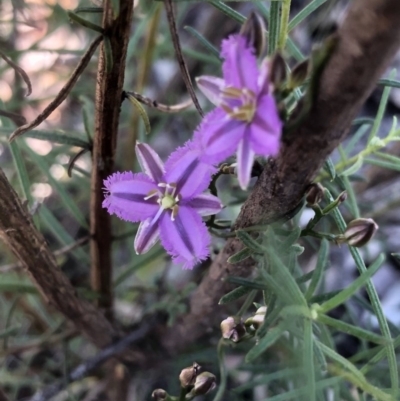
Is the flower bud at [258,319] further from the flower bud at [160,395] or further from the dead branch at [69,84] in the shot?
the dead branch at [69,84]

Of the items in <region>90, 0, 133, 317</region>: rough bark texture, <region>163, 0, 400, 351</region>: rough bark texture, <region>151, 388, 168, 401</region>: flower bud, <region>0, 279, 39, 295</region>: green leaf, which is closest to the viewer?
<region>163, 0, 400, 351</region>: rough bark texture

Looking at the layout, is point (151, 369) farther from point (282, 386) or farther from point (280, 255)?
point (280, 255)

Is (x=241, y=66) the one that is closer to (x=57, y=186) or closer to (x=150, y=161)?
(x=150, y=161)

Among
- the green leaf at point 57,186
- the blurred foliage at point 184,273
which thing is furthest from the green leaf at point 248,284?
the green leaf at point 57,186

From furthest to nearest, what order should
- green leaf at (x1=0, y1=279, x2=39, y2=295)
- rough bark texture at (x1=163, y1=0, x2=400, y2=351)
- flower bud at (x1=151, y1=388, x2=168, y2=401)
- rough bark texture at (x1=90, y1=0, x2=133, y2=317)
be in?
green leaf at (x1=0, y1=279, x2=39, y2=295) → flower bud at (x1=151, y1=388, x2=168, y2=401) → rough bark texture at (x1=90, y1=0, x2=133, y2=317) → rough bark texture at (x1=163, y1=0, x2=400, y2=351)

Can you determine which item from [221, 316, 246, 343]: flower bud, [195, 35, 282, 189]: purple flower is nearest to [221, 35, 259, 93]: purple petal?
[195, 35, 282, 189]: purple flower

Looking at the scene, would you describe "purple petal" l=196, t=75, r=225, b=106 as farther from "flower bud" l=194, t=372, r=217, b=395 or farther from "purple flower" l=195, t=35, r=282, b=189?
"flower bud" l=194, t=372, r=217, b=395
